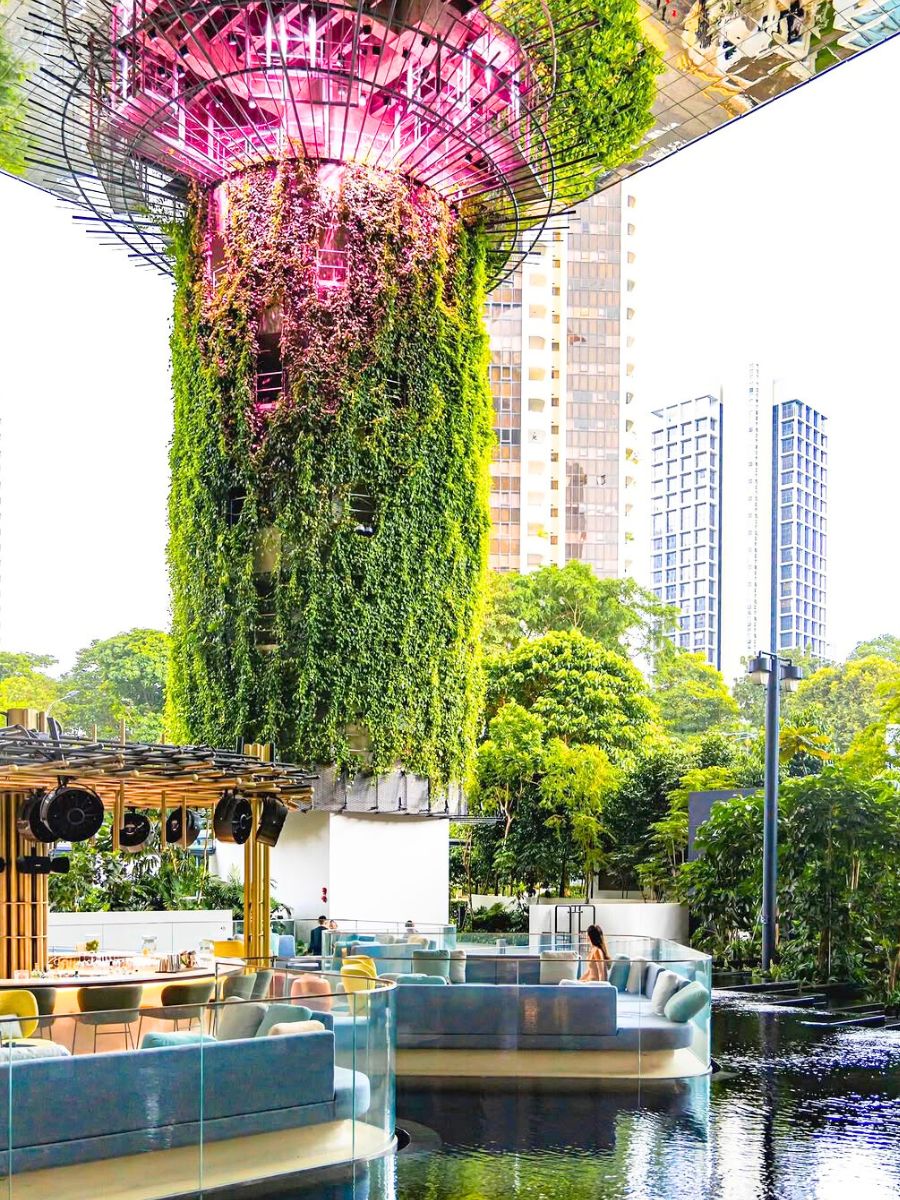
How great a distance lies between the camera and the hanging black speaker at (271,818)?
20375 mm

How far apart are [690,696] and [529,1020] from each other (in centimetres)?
7298

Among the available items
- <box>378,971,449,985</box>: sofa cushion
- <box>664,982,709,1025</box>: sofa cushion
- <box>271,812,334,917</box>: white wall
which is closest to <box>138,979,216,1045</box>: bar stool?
<box>378,971,449,985</box>: sofa cushion

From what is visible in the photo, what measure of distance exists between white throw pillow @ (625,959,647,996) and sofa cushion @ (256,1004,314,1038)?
5.57m

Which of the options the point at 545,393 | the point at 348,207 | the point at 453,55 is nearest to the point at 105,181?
the point at 348,207

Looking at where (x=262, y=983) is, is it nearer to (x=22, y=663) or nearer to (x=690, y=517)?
(x=22, y=663)

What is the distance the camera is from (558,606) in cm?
6800

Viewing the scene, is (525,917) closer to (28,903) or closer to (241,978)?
(28,903)

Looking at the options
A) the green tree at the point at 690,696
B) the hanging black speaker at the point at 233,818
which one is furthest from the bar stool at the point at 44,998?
the green tree at the point at 690,696

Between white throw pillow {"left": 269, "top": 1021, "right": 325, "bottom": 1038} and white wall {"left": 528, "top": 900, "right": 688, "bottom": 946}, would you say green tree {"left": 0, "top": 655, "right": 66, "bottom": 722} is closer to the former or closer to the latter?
white wall {"left": 528, "top": 900, "right": 688, "bottom": 946}

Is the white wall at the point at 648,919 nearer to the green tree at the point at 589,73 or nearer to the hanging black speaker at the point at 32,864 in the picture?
the green tree at the point at 589,73

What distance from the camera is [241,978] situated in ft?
45.7

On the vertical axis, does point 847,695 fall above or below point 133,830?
above

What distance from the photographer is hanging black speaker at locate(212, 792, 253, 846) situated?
64.4 ft

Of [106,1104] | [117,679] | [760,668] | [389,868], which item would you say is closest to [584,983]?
[106,1104]
